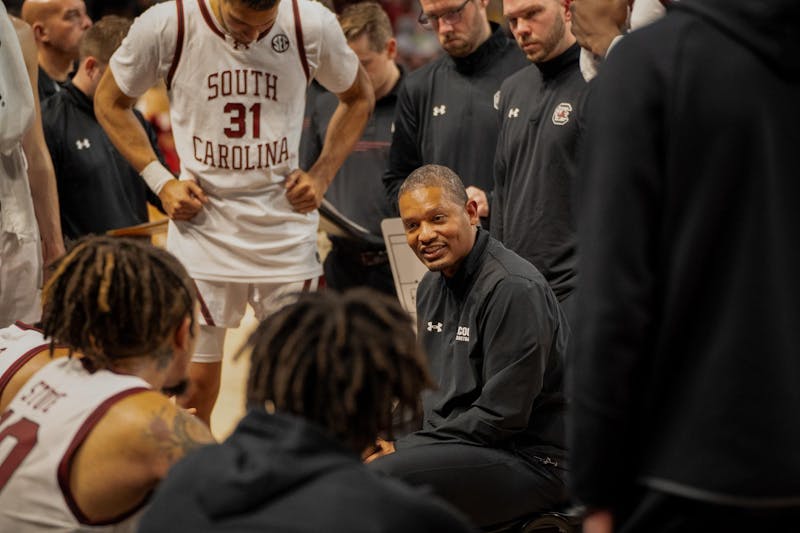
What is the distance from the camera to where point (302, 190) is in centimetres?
414

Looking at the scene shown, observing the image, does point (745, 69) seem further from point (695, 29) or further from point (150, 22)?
point (150, 22)

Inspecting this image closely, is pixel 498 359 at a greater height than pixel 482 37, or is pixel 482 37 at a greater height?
pixel 482 37

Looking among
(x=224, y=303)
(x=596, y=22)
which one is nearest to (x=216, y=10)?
(x=224, y=303)

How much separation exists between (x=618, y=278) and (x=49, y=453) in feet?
3.72

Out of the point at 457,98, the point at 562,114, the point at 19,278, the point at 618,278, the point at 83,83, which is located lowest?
the point at 19,278

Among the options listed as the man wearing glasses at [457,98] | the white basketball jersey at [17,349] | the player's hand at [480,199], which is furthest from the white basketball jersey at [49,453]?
the man wearing glasses at [457,98]

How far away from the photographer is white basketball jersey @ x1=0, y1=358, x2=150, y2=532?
2246 millimetres

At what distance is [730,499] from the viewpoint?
1683 millimetres

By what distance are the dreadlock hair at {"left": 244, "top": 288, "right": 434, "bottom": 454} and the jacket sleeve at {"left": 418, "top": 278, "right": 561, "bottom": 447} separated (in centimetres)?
144

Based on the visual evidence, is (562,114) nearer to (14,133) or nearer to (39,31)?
(14,133)

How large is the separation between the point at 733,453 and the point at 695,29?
0.59m

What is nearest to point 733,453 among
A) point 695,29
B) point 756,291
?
point 756,291

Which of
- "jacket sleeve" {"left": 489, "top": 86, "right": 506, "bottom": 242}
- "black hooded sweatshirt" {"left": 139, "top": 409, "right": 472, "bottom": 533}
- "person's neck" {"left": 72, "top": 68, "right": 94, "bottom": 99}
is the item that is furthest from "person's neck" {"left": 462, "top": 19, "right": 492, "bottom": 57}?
"black hooded sweatshirt" {"left": 139, "top": 409, "right": 472, "bottom": 533}

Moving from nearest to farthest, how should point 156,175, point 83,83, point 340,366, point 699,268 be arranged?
point 699,268 → point 340,366 → point 156,175 → point 83,83
